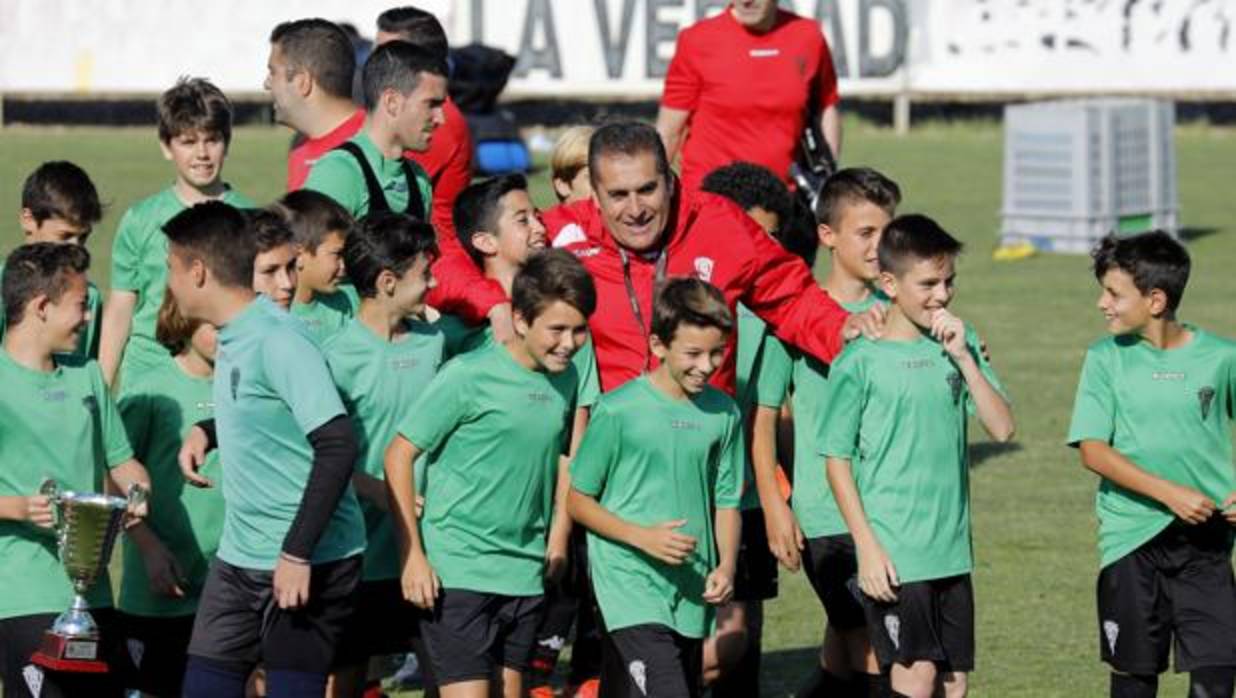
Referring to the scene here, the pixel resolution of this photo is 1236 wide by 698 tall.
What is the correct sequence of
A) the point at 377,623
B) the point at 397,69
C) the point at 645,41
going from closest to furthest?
the point at 377,623, the point at 397,69, the point at 645,41

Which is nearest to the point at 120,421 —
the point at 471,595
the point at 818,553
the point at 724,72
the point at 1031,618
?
the point at 471,595

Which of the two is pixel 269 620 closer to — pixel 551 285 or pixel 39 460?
pixel 39 460

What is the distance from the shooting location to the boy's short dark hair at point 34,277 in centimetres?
721

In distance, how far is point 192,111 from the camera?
866 centimetres

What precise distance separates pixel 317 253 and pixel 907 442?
1990mm

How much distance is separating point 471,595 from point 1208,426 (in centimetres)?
249

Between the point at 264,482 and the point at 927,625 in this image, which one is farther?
the point at 927,625

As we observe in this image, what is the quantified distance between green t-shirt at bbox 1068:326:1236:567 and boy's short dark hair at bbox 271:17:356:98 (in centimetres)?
293

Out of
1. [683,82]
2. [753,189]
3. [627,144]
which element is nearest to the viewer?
[627,144]

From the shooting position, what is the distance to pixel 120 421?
24.4ft

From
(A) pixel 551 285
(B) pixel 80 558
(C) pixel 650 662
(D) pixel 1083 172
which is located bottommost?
(D) pixel 1083 172

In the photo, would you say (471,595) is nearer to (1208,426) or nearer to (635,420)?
(635,420)

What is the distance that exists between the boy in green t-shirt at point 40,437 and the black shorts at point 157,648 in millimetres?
529

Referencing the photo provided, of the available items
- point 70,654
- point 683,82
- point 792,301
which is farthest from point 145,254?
point 683,82
